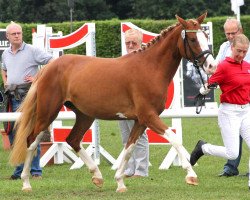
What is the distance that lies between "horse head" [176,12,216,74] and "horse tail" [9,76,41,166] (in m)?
1.99

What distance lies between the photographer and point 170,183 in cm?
1045

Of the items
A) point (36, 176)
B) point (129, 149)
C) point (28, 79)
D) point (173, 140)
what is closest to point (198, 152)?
point (129, 149)

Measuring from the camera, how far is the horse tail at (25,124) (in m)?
10.1

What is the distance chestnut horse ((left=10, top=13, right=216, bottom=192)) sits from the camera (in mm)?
9156

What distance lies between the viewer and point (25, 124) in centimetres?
1014

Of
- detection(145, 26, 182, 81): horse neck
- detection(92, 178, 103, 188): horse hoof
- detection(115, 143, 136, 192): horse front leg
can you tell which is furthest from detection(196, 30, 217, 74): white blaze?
detection(92, 178, 103, 188): horse hoof

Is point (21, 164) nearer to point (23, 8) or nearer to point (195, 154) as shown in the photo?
point (195, 154)

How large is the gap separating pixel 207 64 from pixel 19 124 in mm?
2568

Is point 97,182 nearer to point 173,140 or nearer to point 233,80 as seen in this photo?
point 173,140

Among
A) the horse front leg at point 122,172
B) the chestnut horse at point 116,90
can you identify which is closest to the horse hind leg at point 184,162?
the chestnut horse at point 116,90

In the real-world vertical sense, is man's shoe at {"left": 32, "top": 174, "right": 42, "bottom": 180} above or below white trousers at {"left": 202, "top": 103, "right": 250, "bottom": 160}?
below

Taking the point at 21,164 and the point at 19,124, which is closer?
the point at 19,124

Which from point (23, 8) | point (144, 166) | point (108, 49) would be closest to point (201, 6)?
point (23, 8)

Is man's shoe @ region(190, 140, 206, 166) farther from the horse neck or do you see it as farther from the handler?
the horse neck
